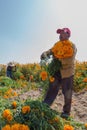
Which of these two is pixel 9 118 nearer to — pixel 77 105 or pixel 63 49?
pixel 63 49

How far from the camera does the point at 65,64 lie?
23.6 feet

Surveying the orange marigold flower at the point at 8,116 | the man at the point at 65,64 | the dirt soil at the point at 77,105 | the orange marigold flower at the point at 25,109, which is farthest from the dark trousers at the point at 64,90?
the orange marigold flower at the point at 8,116

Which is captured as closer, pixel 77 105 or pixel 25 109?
pixel 25 109

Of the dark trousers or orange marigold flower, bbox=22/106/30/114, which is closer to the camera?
orange marigold flower, bbox=22/106/30/114

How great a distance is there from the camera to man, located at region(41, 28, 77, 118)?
704cm

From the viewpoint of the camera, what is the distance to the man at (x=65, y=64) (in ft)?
23.1

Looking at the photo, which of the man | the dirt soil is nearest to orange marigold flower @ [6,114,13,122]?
the man

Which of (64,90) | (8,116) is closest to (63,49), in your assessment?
(64,90)

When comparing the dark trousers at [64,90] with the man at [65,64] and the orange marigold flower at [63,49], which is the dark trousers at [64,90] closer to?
the man at [65,64]

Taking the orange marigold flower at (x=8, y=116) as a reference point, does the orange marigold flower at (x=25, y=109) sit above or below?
above

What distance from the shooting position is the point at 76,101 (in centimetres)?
933

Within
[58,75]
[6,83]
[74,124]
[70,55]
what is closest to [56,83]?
[58,75]

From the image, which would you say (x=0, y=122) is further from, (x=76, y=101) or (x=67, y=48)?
(x=76, y=101)

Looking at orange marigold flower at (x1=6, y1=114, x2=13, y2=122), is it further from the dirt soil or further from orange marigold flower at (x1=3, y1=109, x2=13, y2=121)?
the dirt soil
